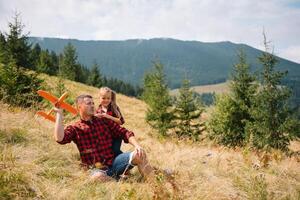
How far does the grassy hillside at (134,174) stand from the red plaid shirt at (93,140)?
0.36m

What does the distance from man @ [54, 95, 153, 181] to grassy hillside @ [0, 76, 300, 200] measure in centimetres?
27

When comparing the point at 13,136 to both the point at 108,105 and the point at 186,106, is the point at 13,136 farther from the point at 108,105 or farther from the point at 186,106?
the point at 186,106

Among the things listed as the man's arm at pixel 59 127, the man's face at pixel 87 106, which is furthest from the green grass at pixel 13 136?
the man's face at pixel 87 106

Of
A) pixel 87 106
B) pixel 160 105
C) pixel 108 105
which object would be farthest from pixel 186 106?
pixel 87 106

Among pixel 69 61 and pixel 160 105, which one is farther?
pixel 69 61

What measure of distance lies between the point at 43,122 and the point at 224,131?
37.0 feet

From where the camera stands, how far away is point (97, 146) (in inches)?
266

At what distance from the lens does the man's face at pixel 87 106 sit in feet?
21.7

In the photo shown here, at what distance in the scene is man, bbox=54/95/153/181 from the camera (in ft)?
21.4

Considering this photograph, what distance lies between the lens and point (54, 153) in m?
7.00

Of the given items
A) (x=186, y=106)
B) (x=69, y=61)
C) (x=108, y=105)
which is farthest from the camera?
(x=69, y=61)

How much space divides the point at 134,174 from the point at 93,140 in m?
1.03

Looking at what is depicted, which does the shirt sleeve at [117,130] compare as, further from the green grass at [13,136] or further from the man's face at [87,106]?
the green grass at [13,136]

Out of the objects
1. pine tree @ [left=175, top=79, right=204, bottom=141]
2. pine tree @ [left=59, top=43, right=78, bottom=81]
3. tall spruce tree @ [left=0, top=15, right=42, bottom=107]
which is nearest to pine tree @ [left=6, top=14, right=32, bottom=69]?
tall spruce tree @ [left=0, top=15, right=42, bottom=107]
